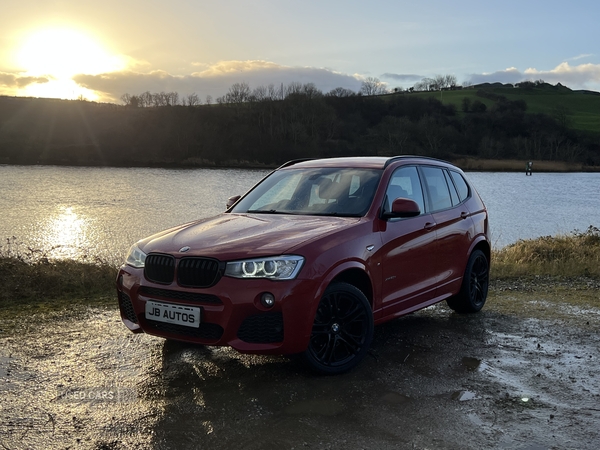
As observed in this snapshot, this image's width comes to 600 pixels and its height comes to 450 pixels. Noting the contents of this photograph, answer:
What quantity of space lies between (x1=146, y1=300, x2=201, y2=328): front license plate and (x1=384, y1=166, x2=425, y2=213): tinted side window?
6.86ft

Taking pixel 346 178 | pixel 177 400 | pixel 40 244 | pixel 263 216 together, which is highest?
pixel 346 178

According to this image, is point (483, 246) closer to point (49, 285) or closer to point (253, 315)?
point (253, 315)

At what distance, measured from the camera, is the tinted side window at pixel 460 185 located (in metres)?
6.84

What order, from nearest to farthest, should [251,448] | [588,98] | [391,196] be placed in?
[251,448] < [391,196] < [588,98]

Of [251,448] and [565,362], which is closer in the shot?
[251,448]

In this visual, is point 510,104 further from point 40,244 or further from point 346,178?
point 346,178

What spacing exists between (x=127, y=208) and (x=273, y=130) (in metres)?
53.6

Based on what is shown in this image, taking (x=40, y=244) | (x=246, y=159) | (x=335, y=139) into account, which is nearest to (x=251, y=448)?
(x=40, y=244)

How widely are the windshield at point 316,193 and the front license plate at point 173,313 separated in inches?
61.8

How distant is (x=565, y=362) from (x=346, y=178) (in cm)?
263

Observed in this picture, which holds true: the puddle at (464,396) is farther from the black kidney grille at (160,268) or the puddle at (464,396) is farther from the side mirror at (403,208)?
the black kidney grille at (160,268)

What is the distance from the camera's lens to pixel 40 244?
18.2 m

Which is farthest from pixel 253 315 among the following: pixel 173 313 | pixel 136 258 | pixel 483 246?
pixel 483 246

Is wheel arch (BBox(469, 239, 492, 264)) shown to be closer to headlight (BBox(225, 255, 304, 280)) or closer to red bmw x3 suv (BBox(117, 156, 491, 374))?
red bmw x3 suv (BBox(117, 156, 491, 374))
